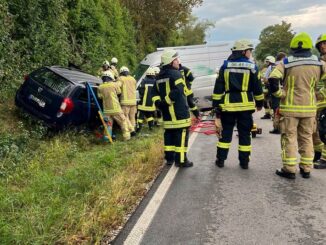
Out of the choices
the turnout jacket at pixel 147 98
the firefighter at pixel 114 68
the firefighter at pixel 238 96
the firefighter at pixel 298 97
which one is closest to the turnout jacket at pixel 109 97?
the turnout jacket at pixel 147 98

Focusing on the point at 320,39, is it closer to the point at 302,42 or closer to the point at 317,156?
the point at 302,42

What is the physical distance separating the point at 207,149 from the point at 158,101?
1.95 m

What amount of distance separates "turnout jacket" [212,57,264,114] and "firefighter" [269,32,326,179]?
0.48 metres

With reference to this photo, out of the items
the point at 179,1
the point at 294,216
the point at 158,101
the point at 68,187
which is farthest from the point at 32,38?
the point at 179,1

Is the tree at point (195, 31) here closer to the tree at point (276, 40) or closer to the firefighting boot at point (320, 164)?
the tree at point (276, 40)

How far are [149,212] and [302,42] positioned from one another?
3262 millimetres

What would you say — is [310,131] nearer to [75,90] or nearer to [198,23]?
[75,90]

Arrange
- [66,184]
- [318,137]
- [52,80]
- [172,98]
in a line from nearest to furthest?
[66,184], [318,137], [172,98], [52,80]

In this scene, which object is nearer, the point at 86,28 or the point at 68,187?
the point at 68,187

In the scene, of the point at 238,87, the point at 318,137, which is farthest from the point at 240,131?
the point at 318,137

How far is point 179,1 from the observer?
30.3 m

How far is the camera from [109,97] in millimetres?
9914

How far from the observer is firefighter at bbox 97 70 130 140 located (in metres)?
9.85

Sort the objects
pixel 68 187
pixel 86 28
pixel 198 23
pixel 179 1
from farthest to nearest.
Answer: pixel 198 23, pixel 179 1, pixel 86 28, pixel 68 187
